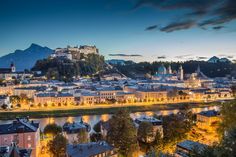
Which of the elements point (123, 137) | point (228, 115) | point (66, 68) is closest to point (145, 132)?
point (123, 137)

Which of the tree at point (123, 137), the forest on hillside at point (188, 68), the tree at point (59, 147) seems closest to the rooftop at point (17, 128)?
the tree at point (59, 147)

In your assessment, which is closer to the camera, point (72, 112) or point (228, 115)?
point (228, 115)

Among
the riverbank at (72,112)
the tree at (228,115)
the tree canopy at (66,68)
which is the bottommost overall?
the riverbank at (72,112)

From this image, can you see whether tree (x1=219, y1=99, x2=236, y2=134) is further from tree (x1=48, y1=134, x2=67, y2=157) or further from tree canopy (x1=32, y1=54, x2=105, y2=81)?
tree canopy (x1=32, y1=54, x2=105, y2=81)

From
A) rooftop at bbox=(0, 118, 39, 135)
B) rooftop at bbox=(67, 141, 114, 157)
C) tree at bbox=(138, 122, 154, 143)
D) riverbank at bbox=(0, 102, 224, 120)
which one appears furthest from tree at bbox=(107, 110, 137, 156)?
riverbank at bbox=(0, 102, 224, 120)

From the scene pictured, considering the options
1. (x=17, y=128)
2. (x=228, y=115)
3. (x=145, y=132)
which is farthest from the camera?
(x=145, y=132)

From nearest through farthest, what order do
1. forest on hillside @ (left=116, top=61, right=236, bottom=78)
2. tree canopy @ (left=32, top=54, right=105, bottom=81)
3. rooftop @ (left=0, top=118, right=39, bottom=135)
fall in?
rooftop @ (left=0, top=118, right=39, bottom=135), tree canopy @ (left=32, top=54, right=105, bottom=81), forest on hillside @ (left=116, top=61, right=236, bottom=78)

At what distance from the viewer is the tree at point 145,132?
1389cm

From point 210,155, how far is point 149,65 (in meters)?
72.0

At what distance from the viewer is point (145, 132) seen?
13.9 m

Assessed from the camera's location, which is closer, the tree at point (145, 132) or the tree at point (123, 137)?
the tree at point (123, 137)

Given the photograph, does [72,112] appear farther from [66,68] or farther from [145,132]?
[66,68]

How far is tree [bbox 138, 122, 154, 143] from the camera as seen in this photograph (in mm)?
13887

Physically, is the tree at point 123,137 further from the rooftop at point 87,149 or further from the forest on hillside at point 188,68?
the forest on hillside at point 188,68
